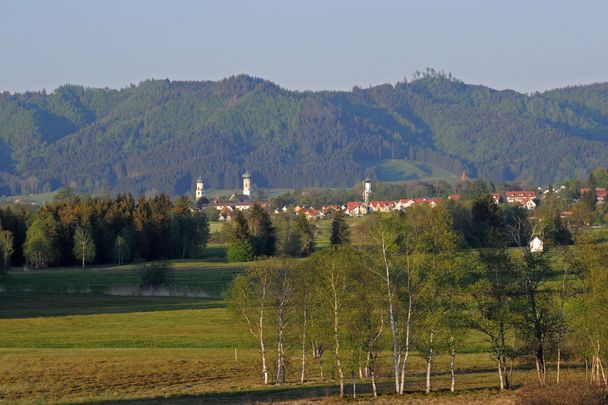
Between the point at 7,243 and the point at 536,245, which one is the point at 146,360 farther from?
the point at 7,243

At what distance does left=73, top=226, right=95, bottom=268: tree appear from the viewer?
112062 mm

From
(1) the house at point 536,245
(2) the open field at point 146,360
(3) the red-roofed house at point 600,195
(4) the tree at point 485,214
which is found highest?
(3) the red-roofed house at point 600,195

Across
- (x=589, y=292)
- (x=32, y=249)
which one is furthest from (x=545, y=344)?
(x=32, y=249)

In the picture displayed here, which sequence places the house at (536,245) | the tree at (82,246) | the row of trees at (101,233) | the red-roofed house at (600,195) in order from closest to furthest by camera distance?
the house at (536,245) → the row of trees at (101,233) → the tree at (82,246) → the red-roofed house at (600,195)

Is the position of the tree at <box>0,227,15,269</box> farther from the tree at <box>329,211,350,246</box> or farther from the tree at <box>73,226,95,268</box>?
the tree at <box>329,211,350,246</box>

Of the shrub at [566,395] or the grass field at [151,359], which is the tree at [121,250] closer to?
the grass field at [151,359]

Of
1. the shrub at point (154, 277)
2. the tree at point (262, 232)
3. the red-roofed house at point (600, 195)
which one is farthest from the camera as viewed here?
the red-roofed house at point (600, 195)

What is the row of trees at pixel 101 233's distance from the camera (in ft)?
362

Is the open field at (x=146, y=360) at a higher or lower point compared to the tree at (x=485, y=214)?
lower

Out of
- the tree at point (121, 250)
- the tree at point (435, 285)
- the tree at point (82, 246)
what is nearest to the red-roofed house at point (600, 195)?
the tree at point (121, 250)

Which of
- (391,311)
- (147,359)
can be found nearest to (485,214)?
(147,359)

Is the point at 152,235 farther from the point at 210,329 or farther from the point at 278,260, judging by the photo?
the point at 278,260

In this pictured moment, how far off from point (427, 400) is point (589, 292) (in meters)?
7.94

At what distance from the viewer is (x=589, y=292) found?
4156 centimetres
